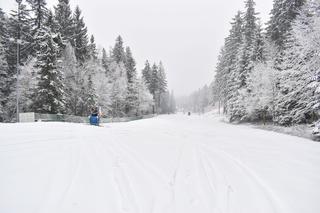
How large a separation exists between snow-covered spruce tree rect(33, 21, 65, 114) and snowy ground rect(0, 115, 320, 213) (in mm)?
18596

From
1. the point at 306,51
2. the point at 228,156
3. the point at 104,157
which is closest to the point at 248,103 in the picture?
the point at 306,51

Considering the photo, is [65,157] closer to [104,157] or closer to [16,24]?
[104,157]

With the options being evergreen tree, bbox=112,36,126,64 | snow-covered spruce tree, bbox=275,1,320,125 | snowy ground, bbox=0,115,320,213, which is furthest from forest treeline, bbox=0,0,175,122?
snow-covered spruce tree, bbox=275,1,320,125

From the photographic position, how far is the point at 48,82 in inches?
1027

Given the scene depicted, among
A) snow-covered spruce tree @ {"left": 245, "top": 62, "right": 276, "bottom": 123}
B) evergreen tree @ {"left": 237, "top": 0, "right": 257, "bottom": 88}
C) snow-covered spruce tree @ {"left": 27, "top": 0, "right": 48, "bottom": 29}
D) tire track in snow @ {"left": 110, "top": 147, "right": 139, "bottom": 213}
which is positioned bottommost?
tire track in snow @ {"left": 110, "top": 147, "right": 139, "bottom": 213}

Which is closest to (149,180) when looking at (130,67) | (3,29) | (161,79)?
(3,29)

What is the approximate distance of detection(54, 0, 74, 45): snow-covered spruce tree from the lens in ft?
123

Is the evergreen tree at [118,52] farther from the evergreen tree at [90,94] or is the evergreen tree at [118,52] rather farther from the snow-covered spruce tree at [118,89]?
the evergreen tree at [90,94]

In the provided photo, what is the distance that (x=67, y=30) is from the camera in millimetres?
38531

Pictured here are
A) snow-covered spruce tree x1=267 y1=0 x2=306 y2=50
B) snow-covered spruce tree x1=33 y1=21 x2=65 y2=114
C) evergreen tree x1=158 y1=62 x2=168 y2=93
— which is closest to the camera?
snow-covered spruce tree x1=33 y1=21 x2=65 y2=114

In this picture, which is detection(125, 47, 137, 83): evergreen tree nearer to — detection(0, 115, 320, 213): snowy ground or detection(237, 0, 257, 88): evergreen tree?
detection(237, 0, 257, 88): evergreen tree

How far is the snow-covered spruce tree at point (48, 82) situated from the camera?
25.9 m

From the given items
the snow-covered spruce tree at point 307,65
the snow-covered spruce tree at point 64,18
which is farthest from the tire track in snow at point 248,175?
the snow-covered spruce tree at point 64,18

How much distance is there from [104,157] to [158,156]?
1.76 metres
